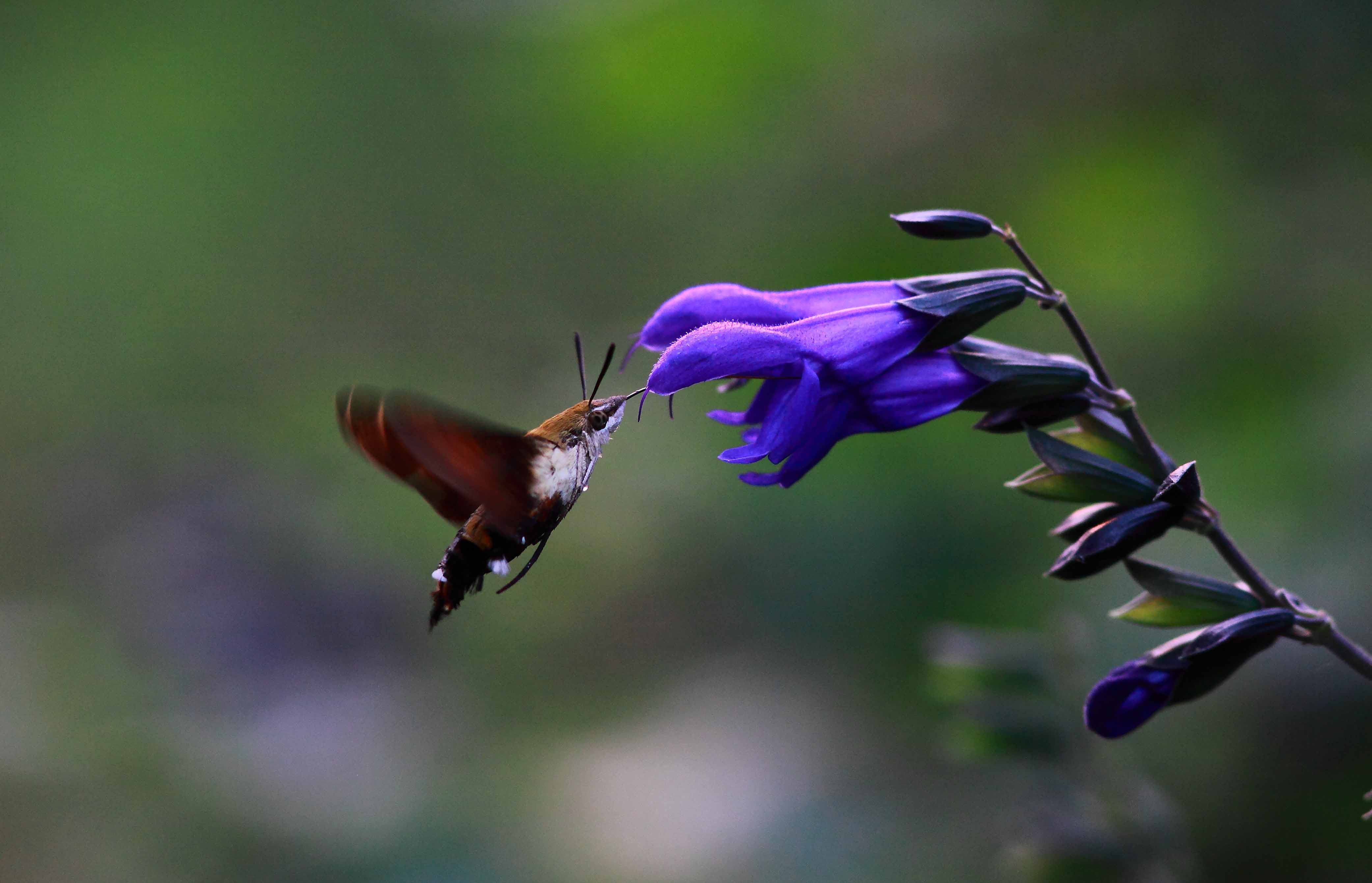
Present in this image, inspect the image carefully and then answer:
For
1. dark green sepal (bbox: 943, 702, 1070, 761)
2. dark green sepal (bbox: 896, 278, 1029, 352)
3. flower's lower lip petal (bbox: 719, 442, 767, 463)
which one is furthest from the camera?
dark green sepal (bbox: 943, 702, 1070, 761)

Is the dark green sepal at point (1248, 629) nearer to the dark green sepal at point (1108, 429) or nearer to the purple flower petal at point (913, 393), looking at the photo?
the dark green sepal at point (1108, 429)

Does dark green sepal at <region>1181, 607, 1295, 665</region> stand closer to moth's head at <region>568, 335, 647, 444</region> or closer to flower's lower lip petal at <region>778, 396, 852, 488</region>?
flower's lower lip petal at <region>778, 396, 852, 488</region>

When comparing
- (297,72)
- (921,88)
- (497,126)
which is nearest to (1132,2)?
(921,88)

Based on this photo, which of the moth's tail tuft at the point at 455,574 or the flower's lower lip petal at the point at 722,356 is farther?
the moth's tail tuft at the point at 455,574

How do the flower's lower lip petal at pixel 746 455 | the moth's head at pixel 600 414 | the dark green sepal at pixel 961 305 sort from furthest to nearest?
the moth's head at pixel 600 414 < the dark green sepal at pixel 961 305 < the flower's lower lip petal at pixel 746 455

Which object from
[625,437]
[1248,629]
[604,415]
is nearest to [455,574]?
[604,415]

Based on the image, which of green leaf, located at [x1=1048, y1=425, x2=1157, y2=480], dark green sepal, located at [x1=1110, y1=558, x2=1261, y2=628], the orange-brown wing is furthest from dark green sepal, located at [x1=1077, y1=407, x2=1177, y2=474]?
the orange-brown wing

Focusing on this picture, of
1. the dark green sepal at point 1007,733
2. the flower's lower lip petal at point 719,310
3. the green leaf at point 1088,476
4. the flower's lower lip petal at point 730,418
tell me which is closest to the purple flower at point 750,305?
the flower's lower lip petal at point 719,310
